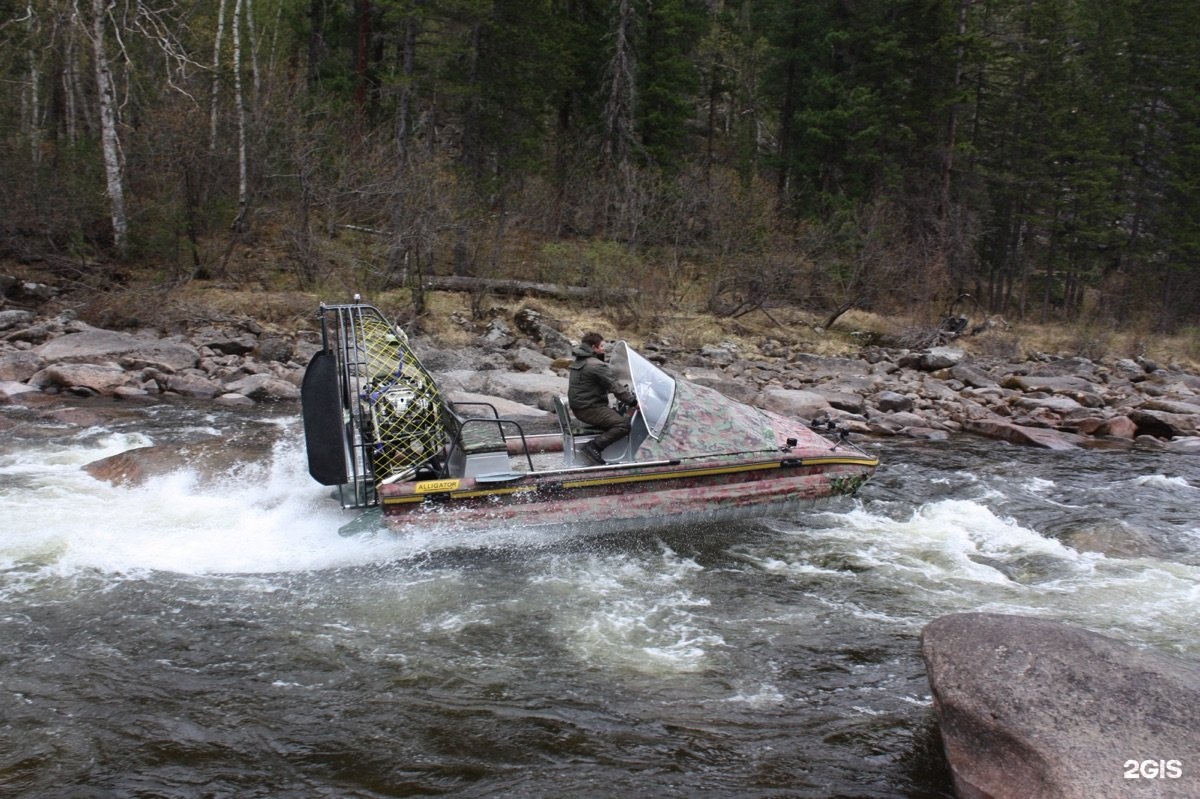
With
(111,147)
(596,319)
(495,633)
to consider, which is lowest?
(495,633)

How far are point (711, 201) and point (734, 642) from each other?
21.8 m

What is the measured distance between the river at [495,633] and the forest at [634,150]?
1195cm

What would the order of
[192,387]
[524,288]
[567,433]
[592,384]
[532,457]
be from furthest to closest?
[524,288] → [192,387] → [532,457] → [567,433] → [592,384]

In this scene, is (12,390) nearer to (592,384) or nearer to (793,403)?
(592,384)

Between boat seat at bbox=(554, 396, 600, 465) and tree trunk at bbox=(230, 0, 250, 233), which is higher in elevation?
tree trunk at bbox=(230, 0, 250, 233)

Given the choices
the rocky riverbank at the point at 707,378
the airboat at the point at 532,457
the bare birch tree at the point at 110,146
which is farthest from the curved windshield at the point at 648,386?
the bare birch tree at the point at 110,146

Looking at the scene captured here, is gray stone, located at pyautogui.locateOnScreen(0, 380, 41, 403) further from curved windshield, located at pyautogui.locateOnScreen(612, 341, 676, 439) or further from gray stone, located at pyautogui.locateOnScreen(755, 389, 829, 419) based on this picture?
gray stone, located at pyautogui.locateOnScreen(755, 389, 829, 419)

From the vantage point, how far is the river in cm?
521

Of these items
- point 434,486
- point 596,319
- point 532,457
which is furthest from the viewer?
point 596,319

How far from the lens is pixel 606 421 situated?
9.43 metres

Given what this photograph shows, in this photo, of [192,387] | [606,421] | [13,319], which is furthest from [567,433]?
[13,319]

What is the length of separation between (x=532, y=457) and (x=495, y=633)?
10.7 feet

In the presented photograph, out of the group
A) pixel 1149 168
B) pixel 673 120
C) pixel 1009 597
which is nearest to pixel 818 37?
pixel 673 120

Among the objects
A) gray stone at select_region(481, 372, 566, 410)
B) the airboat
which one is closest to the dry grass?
gray stone at select_region(481, 372, 566, 410)
